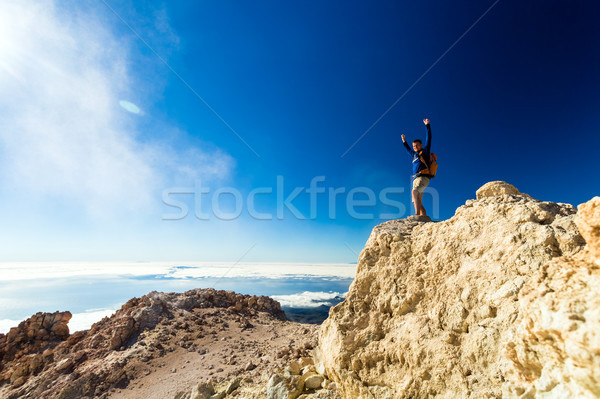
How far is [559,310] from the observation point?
7.69 ft

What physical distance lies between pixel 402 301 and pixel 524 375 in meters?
Answer: 2.66

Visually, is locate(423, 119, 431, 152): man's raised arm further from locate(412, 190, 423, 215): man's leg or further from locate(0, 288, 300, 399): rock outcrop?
locate(0, 288, 300, 399): rock outcrop

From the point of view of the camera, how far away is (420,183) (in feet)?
28.1

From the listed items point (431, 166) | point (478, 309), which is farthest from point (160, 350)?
point (431, 166)

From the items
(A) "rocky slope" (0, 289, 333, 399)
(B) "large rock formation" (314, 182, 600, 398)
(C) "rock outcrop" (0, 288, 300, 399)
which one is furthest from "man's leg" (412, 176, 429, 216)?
(C) "rock outcrop" (0, 288, 300, 399)

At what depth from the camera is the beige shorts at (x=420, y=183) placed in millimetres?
8570

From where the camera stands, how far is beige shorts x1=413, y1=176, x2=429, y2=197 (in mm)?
8570

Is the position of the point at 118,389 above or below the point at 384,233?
below

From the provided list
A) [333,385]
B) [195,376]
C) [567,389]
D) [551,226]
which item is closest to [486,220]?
[551,226]

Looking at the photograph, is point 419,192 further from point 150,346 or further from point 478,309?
point 150,346

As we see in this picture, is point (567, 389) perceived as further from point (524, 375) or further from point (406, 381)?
point (406, 381)

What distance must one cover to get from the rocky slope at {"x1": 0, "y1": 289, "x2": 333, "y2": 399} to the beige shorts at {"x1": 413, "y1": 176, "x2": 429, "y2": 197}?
648 cm

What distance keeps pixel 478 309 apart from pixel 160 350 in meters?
15.9

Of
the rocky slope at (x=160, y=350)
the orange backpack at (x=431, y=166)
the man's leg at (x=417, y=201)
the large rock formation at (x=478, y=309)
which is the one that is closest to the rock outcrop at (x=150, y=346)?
→ the rocky slope at (x=160, y=350)
